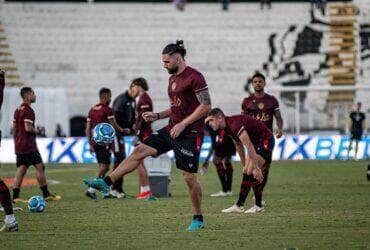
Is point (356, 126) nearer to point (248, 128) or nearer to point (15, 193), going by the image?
point (15, 193)

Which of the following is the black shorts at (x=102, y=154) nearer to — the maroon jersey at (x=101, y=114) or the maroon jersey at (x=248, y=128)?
the maroon jersey at (x=101, y=114)

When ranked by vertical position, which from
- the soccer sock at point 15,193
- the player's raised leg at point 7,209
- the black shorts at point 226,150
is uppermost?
the player's raised leg at point 7,209

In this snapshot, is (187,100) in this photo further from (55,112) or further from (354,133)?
(55,112)

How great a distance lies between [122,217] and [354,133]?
1907 centimetres

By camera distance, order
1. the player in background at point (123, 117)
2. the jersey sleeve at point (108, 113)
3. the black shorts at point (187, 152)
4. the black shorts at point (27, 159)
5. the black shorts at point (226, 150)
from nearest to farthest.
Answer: the black shorts at point (187, 152) < the black shorts at point (27, 159) < the jersey sleeve at point (108, 113) < the player in background at point (123, 117) < the black shorts at point (226, 150)

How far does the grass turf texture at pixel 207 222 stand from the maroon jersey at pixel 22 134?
117 centimetres

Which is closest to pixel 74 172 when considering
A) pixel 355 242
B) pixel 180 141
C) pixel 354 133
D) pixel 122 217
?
pixel 354 133

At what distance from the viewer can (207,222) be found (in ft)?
42.5

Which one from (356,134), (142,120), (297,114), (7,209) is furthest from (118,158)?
(297,114)

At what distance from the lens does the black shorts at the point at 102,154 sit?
18141mm

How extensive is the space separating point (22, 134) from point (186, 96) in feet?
18.7

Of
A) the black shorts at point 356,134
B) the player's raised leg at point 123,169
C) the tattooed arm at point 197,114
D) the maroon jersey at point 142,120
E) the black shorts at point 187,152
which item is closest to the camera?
the tattooed arm at point 197,114

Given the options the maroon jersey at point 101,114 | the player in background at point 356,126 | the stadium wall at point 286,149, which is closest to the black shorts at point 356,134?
the player in background at point 356,126

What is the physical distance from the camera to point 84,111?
40312mm
